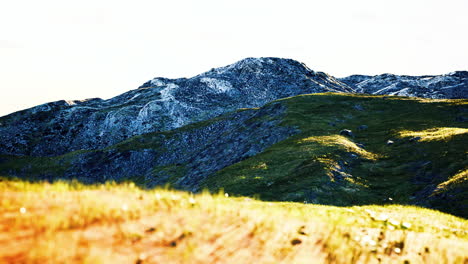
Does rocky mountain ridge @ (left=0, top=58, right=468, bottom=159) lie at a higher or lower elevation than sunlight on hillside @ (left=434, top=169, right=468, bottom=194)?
higher

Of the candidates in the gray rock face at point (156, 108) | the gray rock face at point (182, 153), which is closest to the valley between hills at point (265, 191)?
the gray rock face at point (182, 153)

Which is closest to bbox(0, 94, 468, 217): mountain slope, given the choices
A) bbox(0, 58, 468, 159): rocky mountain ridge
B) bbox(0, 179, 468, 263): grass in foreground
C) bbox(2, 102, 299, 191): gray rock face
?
bbox(2, 102, 299, 191): gray rock face

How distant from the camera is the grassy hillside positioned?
1149 inches

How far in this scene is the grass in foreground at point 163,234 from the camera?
576cm

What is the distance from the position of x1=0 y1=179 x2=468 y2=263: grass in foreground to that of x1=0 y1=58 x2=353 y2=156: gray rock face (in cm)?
13214

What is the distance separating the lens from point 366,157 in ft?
143

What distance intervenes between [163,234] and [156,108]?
151m

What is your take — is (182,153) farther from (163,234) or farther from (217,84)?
(163,234)

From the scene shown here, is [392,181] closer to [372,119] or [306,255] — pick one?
[306,255]

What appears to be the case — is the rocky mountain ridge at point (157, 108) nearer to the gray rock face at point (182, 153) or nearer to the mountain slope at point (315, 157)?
the mountain slope at point (315, 157)

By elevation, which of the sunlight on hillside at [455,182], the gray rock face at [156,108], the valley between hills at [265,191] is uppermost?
the gray rock face at [156,108]

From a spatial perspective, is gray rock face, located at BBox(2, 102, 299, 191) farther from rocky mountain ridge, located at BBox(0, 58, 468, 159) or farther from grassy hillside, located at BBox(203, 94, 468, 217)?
rocky mountain ridge, located at BBox(0, 58, 468, 159)

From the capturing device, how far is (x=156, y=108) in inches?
5950

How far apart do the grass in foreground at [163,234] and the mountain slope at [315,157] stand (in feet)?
64.9
